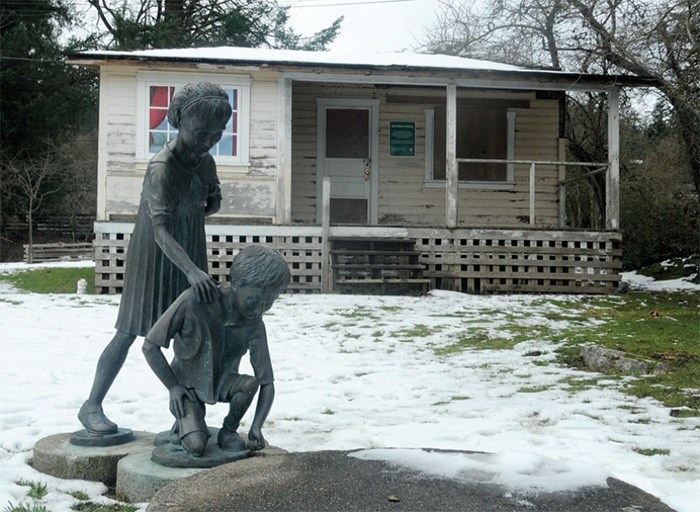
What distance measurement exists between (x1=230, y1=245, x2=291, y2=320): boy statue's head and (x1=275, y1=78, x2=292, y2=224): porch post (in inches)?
372

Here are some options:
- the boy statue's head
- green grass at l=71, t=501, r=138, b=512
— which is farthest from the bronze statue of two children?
green grass at l=71, t=501, r=138, b=512

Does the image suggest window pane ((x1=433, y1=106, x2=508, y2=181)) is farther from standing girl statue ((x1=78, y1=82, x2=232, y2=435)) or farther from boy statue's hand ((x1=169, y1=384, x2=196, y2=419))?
boy statue's hand ((x1=169, y1=384, x2=196, y2=419))

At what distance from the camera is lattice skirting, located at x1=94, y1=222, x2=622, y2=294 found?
12.3 meters

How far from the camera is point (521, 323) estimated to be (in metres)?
9.27

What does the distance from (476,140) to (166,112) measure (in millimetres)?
5931

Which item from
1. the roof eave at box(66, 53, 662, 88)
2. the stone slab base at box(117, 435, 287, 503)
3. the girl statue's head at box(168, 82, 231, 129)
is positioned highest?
the roof eave at box(66, 53, 662, 88)

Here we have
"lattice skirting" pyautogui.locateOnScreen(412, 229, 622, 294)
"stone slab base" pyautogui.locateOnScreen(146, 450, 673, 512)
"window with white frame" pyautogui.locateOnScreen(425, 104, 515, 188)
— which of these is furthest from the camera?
"window with white frame" pyautogui.locateOnScreen(425, 104, 515, 188)

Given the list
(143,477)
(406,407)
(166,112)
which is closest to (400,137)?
(166,112)

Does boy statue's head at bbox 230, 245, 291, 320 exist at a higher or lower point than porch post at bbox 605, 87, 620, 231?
lower

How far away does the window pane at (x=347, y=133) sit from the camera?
14789 mm

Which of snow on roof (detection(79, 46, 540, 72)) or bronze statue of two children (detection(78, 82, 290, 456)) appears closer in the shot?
bronze statue of two children (detection(78, 82, 290, 456))

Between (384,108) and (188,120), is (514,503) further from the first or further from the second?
(384,108)

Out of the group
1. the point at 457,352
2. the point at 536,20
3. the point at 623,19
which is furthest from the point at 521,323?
the point at 536,20

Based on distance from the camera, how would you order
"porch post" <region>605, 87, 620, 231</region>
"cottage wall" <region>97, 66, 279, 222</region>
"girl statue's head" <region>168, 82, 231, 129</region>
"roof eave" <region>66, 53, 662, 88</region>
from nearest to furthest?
"girl statue's head" <region>168, 82, 231, 129</region> → "roof eave" <region>66, 53, 662, 88</region> → "cottage wall" <region>97, 66, 279, 222</region> → "porch post" <region>605, 87, 620, 231</region>
